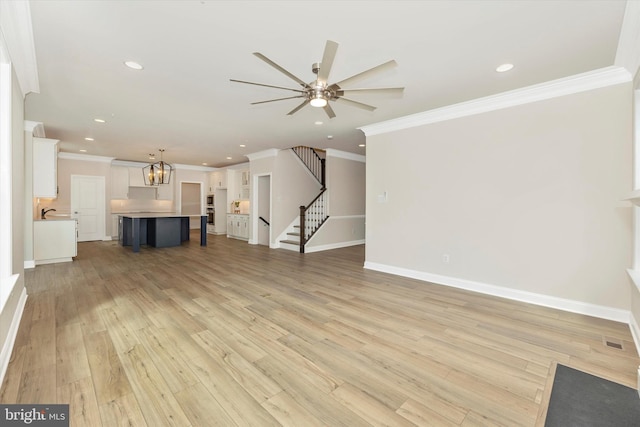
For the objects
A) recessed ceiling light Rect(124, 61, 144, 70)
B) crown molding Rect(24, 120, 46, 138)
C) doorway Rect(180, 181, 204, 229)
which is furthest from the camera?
doorway Rect(180, 181, 204, 229)

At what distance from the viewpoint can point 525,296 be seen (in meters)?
3.73

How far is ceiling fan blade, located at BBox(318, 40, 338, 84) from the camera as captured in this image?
6.65ft

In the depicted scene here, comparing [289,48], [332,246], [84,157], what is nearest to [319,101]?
[289,48]

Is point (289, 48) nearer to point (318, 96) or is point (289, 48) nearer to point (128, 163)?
point (318, 96)

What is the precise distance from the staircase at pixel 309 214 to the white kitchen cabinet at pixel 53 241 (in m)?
4.72

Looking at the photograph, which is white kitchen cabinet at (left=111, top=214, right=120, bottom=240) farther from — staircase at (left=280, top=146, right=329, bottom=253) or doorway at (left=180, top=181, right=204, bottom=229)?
staircase at (left=280, top=146, right=329, bottom=253)

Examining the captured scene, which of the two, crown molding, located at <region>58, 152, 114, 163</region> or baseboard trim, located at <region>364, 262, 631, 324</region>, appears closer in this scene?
baseboard trim, located at <region>364, 262, 631, 324</region>

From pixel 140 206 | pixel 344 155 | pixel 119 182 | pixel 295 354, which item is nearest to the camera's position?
pixel 295 354

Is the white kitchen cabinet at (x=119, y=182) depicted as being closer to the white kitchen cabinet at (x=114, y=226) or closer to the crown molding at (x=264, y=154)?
the white kitchen cabinet at (x=114, y=226)

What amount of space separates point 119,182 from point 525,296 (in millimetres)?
11488

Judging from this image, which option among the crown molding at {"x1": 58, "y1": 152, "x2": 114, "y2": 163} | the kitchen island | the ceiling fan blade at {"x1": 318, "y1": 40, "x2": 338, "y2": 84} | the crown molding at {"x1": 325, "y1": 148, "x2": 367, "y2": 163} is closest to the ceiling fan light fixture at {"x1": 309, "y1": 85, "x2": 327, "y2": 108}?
the ceiling fan blade at {"x1": 318, "y1": 40, "x2": 338, "y2": 84}

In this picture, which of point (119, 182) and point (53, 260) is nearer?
point (53, 260)

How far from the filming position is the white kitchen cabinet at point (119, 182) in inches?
373

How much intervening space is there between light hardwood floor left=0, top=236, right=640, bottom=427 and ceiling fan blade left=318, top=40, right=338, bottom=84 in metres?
2.42
